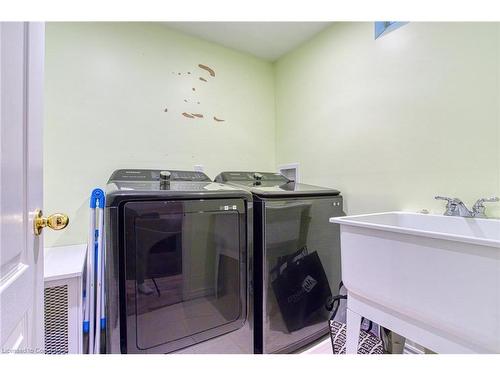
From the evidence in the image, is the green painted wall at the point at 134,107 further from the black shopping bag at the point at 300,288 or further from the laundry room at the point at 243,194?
the black shopping bag at the point at 300,288

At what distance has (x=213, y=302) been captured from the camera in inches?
53.9

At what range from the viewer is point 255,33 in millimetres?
2207

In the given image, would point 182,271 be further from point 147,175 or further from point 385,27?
point 385,27

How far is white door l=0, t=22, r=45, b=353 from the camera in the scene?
20.8 inches

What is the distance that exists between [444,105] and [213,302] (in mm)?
1764

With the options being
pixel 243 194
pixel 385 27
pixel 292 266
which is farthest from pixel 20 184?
pixel 385 27

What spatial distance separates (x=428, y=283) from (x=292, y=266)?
2.95 feet

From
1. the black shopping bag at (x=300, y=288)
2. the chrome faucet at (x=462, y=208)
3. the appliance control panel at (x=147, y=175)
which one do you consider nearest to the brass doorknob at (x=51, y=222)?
the appliance control panel at (x=147, y=175)

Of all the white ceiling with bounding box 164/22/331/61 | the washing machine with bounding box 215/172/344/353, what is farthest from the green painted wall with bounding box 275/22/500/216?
the washing machine with bounding box 215/172/344/353

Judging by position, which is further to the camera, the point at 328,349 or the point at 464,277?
the point at 328,349
